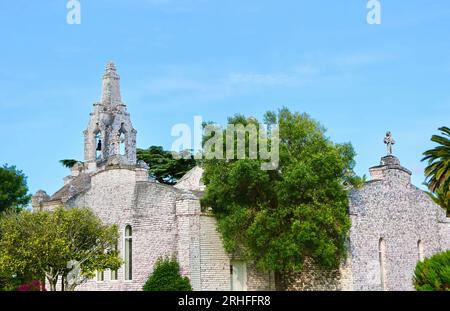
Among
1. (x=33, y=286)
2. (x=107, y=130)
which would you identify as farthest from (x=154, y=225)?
(x=107, y=130)

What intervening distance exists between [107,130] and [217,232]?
75.9 feet

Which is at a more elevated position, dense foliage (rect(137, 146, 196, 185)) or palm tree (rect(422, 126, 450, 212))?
dense foliage (rect(137, 146, 196, 185))

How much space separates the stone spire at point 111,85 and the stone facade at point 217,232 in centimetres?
1583

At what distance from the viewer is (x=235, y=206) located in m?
32.0

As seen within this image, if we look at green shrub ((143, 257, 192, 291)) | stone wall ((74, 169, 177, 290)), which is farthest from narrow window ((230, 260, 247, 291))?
stone wall ((74, 169, 177, 290))

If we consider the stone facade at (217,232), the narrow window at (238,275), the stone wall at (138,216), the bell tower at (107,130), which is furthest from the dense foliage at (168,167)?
the narrow window at (238,275)

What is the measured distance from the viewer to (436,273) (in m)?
21.6

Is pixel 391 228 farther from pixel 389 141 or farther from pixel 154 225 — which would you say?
pixel 154 225

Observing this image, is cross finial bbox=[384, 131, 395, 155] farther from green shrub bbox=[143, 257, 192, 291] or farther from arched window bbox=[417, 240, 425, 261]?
green shrub bbox=[143, 257, 192, 291]

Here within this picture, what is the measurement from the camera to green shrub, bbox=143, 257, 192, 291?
31516mm

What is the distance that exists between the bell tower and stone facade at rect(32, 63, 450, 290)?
1118cm

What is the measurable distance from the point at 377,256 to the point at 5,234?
699 inches

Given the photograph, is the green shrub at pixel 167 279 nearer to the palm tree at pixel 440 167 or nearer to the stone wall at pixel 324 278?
the stone wall at pixel 324 278

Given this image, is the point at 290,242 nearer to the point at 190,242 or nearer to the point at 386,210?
the point at 190,242
